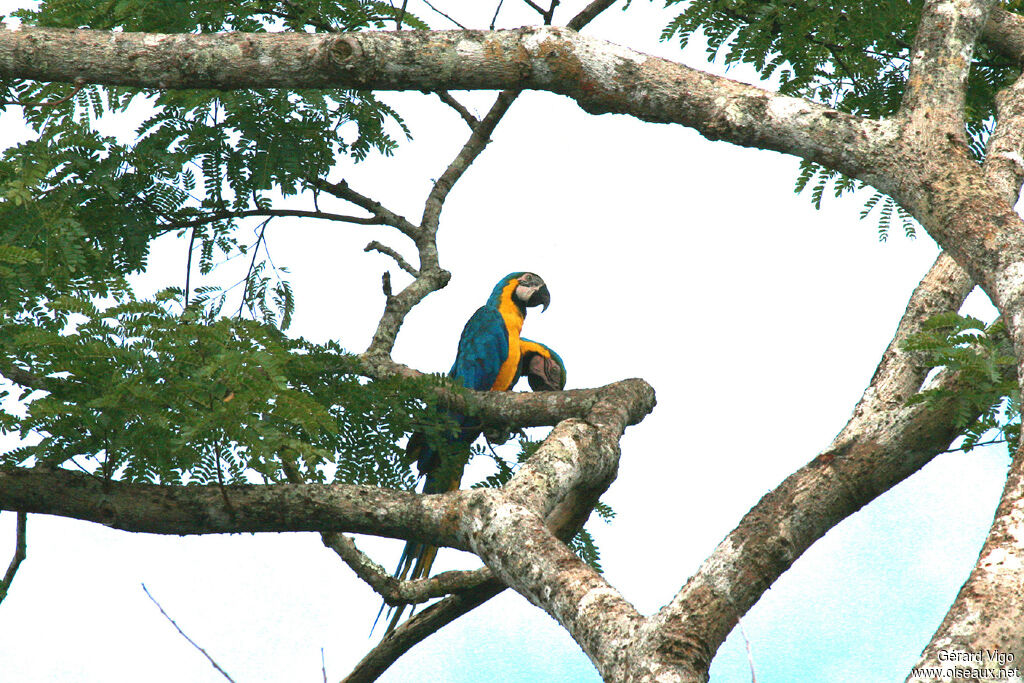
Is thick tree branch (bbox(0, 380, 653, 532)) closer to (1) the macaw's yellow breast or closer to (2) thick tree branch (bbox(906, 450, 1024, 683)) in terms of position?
(2) thick tree branch (bbox(906, 450, 1024, 683))

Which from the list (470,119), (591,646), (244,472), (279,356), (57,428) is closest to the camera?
(591,646)

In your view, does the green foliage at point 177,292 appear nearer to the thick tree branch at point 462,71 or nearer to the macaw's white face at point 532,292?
the thick tree branch at point 462,71

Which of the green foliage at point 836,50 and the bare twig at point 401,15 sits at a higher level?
the bare twig at point 401,15

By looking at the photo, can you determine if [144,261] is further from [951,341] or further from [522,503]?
[951,341]

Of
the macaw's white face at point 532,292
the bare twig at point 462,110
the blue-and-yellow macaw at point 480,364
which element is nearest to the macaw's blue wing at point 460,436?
the blue-and-yellow macaw at point 480,364

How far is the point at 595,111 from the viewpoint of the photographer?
339cm

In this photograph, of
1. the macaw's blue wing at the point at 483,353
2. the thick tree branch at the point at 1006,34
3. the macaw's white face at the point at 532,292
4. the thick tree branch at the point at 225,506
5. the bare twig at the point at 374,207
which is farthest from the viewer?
the macaw's white face at the point at 532,292

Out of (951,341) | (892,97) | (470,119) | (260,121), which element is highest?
(470,119)

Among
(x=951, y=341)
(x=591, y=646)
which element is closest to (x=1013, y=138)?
(x=951, y=341)

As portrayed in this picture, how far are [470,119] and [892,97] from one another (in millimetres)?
2575

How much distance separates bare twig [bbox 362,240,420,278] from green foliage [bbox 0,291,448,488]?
2.20 metres

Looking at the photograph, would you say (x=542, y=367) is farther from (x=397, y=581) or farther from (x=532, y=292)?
(x=397, y=581)

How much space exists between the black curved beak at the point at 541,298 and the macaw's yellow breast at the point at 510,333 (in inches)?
5.1

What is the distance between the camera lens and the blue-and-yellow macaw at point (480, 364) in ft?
14.4
